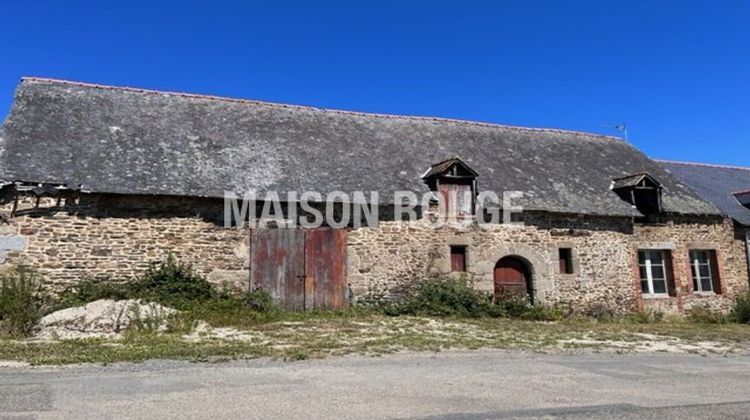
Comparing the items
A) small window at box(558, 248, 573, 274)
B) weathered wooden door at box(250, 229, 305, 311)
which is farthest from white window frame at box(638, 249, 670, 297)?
weathered wooden door at box(250, 229, 305, 311)

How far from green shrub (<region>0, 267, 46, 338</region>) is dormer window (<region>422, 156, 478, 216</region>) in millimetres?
8366

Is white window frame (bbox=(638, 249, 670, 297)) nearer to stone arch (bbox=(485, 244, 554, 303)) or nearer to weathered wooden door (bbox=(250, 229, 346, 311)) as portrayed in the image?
stone arch (bbox=(485, 244, 554, 303))

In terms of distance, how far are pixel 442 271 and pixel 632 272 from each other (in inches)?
206

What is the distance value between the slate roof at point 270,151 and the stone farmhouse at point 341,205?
5cm

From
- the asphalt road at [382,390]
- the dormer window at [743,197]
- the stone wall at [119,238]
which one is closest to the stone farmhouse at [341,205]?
the stone wall at [119,238]

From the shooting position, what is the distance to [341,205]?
40.6 ft

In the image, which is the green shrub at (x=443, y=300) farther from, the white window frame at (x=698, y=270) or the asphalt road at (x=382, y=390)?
the white window frame at (x=698, y=270)

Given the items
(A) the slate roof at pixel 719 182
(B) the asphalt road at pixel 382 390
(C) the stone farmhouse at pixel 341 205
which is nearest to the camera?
(B) the asphalt road at pixel 382 390

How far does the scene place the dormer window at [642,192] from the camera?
14787mm

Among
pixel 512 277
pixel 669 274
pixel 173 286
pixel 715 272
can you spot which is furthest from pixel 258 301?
pixel 715 272

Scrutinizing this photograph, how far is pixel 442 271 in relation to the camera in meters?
13.0

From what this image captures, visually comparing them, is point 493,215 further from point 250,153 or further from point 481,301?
point 250,153

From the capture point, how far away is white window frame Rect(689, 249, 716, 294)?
49.8ft

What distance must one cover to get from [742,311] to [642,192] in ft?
12.7
